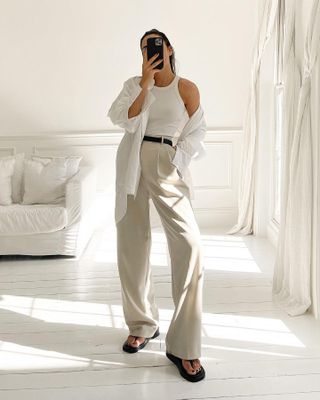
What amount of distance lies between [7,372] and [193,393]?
35.6 inches

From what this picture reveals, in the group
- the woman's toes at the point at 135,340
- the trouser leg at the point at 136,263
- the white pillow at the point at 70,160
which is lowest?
the woman's toes at the point at 135,340

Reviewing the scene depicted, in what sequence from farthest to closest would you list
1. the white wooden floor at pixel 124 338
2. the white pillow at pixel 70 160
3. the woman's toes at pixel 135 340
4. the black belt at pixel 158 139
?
the white pillow at pixel 70 160 < the woman's toes at pixel 135 340 < the black belt at pixel 158 139 < the white wooden floor at pixel 124 338

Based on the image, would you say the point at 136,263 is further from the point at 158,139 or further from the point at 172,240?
the point at 158,139

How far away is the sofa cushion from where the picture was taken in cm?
482

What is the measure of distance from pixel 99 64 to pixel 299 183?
10.0 feet

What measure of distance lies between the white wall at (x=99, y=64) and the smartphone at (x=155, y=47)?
3.22 meters

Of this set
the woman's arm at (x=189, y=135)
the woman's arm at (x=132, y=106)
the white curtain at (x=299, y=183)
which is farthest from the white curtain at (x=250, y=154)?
the woman's arm at (x=132, y=106)

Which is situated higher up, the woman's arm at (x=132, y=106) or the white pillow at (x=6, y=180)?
the woman's arm at (x=132, y=106)

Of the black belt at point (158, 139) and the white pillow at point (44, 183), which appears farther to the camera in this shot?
the white pillow at point (44, 183)

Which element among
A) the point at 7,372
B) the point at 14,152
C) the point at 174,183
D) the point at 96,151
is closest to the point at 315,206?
the point at 174,183

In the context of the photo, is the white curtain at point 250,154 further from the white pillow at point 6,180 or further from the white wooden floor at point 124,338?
the white pillow at point 6,180

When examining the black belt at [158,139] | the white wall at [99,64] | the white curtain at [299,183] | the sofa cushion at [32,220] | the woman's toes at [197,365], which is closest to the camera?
the woman's toes at [197,365]

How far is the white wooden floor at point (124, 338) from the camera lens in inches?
103

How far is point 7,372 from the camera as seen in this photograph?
2803mm
